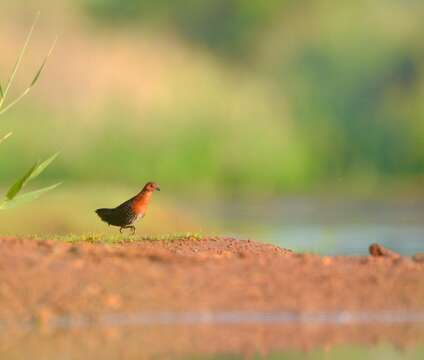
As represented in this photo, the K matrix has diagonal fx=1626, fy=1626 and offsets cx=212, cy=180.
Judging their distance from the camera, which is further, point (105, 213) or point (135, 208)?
point (105, 213)

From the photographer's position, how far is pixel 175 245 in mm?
13789

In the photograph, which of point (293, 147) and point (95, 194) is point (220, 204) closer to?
point (293, 147)

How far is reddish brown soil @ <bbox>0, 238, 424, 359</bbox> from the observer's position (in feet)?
31.2

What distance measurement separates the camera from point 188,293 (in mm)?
10477

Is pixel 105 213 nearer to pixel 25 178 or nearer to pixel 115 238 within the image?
pixel 115 238

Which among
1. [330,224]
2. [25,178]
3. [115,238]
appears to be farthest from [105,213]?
[330,224]

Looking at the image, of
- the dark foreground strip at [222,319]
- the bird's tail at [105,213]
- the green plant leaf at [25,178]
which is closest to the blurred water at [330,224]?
the bird's tail at [105,213]

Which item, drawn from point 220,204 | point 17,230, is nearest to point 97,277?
point 17,230

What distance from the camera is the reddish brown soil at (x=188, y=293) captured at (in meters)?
9.52

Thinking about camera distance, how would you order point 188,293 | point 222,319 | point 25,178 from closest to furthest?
point 222,319, point 188,293, point 25,178

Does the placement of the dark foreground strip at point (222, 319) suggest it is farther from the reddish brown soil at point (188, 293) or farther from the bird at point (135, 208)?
the bird at point (135, 208)

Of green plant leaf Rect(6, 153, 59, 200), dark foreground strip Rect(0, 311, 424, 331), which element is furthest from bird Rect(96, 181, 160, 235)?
dark foreground strip Rect(0, 311, 424, 331)

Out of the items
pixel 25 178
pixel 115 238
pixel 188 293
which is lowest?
pixel 115 238

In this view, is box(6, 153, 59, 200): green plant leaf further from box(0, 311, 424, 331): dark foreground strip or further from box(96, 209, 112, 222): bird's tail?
box(0, 311, 424, 331): dark foreground strip
